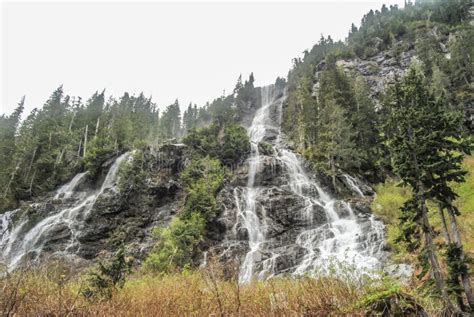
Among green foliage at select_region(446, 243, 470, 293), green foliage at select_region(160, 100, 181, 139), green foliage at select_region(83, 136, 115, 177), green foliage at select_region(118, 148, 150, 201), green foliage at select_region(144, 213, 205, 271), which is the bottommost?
green foliage at select_region(446, 243, 470, 293)

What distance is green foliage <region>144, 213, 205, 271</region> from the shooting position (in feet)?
67.1

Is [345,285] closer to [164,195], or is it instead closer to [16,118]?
[164,195]

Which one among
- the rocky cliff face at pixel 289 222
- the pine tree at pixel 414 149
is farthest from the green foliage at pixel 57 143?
the pine tree at pixel 414 149

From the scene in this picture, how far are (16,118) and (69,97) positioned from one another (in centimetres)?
1090

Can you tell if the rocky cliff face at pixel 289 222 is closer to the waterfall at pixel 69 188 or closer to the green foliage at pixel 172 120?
the waterfall at pixel 69 188

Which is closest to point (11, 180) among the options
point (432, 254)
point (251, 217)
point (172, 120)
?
point (251, 217)

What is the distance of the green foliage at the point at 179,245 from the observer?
67.1ft

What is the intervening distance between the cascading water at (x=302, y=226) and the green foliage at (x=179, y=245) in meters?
3.57

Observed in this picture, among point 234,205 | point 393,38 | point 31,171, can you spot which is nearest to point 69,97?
point 31,171

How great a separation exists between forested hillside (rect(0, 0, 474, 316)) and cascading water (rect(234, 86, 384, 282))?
15cm

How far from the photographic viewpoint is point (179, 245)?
21781 millimetres

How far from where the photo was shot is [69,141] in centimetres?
4850

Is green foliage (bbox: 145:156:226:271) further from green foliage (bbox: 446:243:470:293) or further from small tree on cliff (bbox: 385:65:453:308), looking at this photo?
green foliage (bbox: 446:243:470:293)

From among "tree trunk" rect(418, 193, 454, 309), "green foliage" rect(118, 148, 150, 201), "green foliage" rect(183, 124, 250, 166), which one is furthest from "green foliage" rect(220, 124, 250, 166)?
"tree trunk" rect(418, 193, 454, 309)
